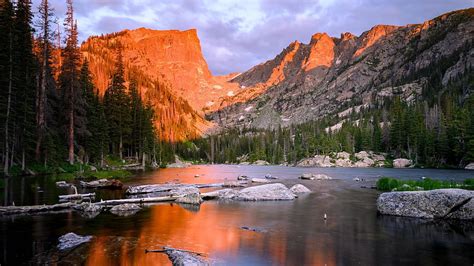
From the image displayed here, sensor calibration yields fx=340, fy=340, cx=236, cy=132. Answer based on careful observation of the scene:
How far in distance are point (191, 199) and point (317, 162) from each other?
383 feet

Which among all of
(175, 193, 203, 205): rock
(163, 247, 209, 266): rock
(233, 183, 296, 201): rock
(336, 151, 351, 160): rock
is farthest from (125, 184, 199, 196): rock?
(336, 151, 351, 160): rock

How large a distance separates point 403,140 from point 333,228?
114m

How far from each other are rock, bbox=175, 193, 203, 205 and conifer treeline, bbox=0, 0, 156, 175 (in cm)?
2708

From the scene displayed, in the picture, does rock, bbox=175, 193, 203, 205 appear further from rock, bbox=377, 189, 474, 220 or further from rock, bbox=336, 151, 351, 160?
rock, bbox=336, 151, 351, 160

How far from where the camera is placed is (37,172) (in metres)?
53.3

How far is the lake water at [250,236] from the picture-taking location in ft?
53.0

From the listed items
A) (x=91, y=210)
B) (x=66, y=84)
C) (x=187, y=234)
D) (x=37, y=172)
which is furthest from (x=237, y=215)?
(x=66, y=84)

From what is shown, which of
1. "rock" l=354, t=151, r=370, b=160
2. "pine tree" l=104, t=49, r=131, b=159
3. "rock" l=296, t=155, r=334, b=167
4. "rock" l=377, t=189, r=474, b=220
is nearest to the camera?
"rock" l=377, t=189, r=474, b=220

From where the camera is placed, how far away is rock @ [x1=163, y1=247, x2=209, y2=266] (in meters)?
14.7

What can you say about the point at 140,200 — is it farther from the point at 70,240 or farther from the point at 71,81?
the point at 71,81

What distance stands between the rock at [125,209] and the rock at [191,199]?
510 centimetres

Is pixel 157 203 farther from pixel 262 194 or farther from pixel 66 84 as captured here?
pixel 66 84

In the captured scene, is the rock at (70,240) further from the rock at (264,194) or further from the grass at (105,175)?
the grass at (105,175)

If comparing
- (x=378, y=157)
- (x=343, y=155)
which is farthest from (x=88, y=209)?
(x=343, y=155)
